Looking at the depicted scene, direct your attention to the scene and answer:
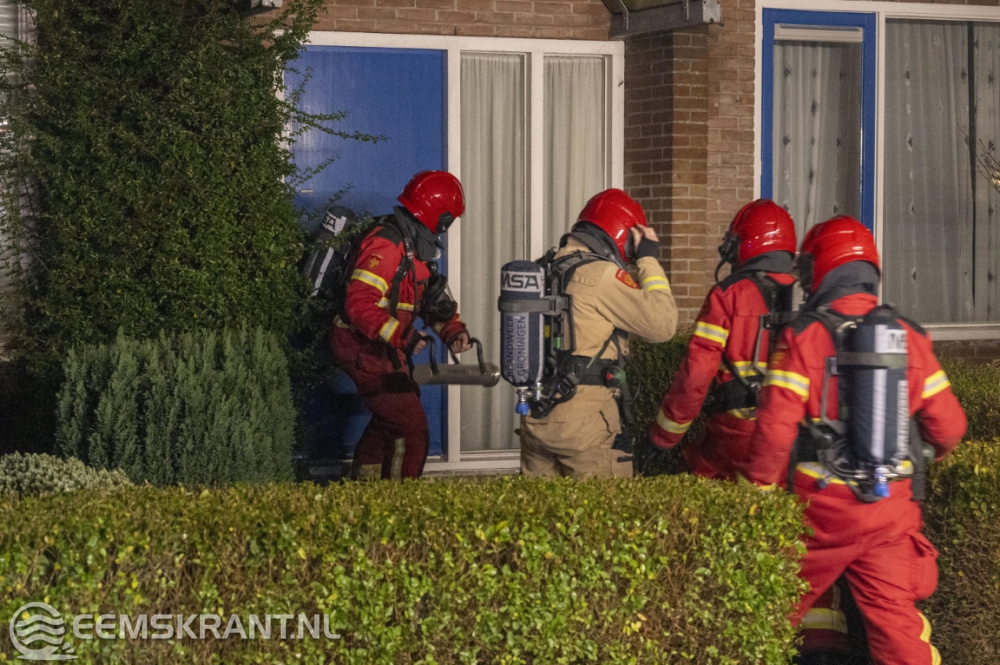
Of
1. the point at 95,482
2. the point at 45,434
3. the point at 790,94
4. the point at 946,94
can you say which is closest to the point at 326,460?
the point at 45,434

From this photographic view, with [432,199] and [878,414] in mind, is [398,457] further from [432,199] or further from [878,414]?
[878,414]

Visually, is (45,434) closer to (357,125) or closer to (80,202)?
(80,202)

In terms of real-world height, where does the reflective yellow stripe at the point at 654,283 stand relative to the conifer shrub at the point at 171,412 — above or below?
above

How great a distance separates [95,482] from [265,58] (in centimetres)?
261

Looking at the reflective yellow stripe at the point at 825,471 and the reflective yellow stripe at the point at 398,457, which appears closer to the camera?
the reflective yellow stripe at the point at 825,471

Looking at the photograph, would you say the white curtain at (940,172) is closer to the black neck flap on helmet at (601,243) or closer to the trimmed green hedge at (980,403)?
the trimmed green hedge at (980,403)

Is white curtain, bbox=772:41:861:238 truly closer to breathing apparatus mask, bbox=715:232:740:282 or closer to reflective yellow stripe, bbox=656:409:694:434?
breathing apparatus mask, bbox=715:232:740:282

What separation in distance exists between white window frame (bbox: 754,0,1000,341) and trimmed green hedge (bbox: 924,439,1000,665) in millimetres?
4317

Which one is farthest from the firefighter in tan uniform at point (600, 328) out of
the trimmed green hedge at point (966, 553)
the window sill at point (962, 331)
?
the window sill at point (962, 331)

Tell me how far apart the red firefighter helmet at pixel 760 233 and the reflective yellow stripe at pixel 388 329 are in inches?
73.3

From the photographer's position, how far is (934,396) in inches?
171

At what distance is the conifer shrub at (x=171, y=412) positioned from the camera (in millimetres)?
5254

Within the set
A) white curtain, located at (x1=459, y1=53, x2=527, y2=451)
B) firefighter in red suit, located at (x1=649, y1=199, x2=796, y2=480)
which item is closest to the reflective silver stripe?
firefighter in red suit, located at (x1=649, y1=199, x2=796, y2=480)

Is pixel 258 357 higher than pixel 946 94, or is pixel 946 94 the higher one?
pixel 946 94
